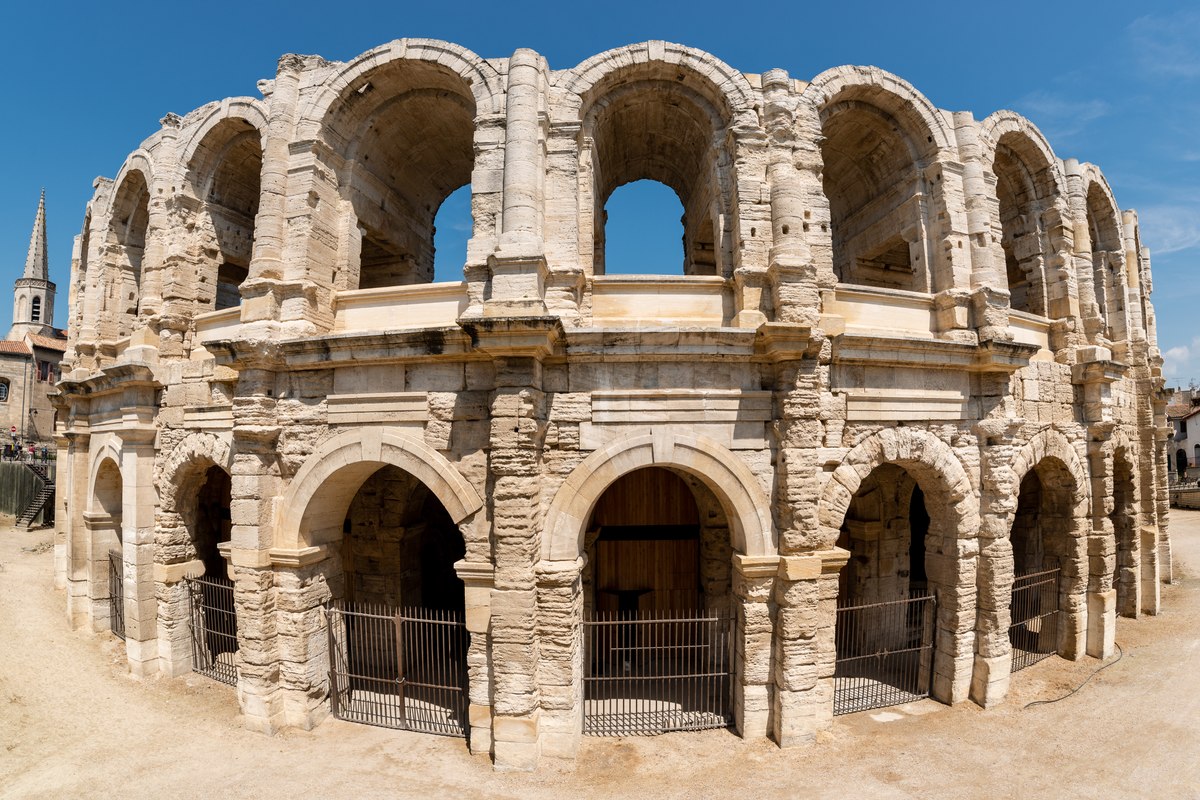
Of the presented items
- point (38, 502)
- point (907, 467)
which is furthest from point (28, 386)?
point (907, 467)

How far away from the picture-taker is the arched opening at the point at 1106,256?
14.1 meters

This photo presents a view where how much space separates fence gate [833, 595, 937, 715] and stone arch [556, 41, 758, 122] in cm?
799

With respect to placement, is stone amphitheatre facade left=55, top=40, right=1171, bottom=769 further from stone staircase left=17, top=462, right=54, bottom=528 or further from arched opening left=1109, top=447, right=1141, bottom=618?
stone staircase left=17, top=462, right=54, bottom=528

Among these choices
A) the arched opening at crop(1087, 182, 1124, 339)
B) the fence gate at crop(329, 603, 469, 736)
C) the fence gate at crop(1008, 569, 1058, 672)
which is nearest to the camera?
the fence gate at crop(329, 603, 469, 736)

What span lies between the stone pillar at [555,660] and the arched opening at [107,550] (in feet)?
34.7

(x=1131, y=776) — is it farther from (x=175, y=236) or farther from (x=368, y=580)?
(x=175, y=236)

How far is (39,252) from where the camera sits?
49.8 metres

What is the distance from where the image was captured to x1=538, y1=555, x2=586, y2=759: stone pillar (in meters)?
8.24

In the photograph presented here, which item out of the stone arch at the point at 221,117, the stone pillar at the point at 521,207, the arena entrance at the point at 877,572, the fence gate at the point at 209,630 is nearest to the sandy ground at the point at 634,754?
the fence gate at the point at 209,630

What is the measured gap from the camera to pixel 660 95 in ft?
33.1

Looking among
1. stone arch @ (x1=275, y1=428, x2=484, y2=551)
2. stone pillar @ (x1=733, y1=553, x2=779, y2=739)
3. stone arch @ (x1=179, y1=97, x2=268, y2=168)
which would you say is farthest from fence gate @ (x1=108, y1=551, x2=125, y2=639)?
stone pillar @ (x1=733, y1=553, x2=779, y2=739)

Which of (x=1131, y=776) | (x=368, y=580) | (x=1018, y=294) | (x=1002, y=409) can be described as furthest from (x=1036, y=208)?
(x=368, y=580)

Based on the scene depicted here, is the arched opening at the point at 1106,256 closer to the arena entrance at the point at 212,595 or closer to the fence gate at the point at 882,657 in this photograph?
the fence gate at the point at 882,657

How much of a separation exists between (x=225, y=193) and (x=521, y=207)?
7.59 m
